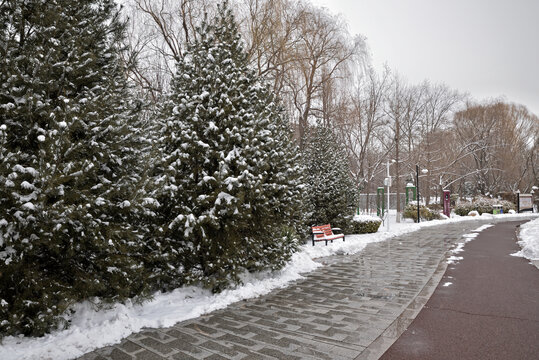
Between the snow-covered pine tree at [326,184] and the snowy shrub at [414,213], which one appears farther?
the snowy shrub at [414,213]

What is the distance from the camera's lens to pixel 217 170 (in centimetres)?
609

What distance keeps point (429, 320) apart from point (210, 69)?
5.65 m

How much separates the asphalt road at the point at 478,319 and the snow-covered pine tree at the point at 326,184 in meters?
6.97

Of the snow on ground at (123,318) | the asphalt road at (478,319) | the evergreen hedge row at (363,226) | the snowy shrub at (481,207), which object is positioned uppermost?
the snowy shrub at (481,207)

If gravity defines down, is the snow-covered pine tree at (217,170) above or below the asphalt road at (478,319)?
above

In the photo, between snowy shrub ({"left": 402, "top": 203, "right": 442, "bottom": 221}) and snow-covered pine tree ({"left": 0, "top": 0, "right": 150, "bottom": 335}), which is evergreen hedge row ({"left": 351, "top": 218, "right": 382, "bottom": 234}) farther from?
snow-covered pine tree ({"left": 0, "top": 0, "right": 150, "bottom": 335})

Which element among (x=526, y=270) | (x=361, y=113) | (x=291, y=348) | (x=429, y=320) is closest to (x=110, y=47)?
(x=291, y=348)

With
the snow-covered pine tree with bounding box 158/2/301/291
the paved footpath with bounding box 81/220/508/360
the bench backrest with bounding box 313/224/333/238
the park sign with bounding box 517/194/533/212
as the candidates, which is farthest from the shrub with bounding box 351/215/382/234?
the park sign with bounding box 517/194/533/212

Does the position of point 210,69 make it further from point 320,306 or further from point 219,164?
point 320,306

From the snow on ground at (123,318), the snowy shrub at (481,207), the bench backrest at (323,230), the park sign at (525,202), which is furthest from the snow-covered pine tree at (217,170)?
the park sign at (525,202)

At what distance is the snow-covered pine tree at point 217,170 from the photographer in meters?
5.77

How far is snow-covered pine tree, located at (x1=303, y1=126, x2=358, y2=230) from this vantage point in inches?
606

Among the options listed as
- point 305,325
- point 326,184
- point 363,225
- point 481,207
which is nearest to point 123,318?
point 305,325

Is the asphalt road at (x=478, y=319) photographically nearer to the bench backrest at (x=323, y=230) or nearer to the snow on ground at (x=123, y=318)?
the snow on ground at (x=123, y=318)
